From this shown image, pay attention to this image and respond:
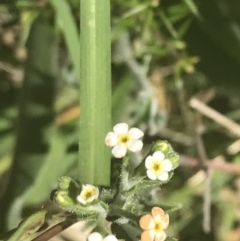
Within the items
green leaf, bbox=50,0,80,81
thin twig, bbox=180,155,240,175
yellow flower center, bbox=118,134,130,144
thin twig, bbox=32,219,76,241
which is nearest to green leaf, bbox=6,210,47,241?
thin twig, bbox=32,219,76,241

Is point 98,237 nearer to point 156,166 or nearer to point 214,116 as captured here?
point 156,166

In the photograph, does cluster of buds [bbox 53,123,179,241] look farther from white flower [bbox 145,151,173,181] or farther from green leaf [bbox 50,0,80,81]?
green leaf [bbox 50,0,80,81]

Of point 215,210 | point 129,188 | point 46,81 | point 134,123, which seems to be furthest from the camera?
point 215,210

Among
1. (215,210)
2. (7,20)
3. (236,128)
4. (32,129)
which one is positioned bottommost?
(215,210)

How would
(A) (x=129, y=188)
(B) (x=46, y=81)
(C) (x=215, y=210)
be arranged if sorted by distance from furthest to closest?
(C) (x=215, y=210) → (B) (x=46, y=81) → (A) (x=129, y=188)

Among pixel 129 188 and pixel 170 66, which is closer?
pixel 129 188

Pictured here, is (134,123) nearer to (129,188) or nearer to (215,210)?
(215,210)

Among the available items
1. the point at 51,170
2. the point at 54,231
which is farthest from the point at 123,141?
the point at 51,170

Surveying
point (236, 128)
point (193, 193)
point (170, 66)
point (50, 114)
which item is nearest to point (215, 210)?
point (193, 193)
